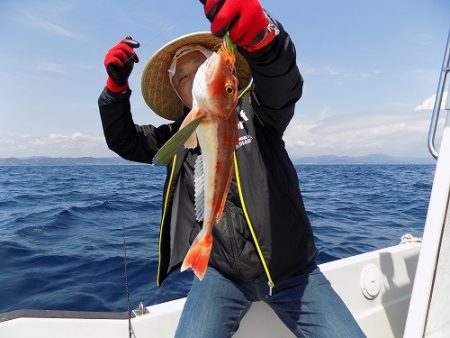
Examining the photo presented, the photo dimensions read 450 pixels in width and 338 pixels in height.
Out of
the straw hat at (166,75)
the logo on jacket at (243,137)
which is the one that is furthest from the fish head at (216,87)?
the straw hat at (166,75)

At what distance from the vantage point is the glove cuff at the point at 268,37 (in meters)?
1.64

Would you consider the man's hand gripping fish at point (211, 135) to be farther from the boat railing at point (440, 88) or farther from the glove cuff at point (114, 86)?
the boat railing at point (440, 88)

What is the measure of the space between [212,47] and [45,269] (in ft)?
15.2

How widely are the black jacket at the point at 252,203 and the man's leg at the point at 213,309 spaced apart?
105 millimetres

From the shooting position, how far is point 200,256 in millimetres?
1598

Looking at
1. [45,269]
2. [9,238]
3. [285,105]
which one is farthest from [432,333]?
[9,238]

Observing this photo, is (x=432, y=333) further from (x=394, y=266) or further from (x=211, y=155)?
(x=394, y=266)

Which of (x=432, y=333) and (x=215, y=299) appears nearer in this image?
(x=432, y=333)

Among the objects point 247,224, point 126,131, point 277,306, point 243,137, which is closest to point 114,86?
point 126,131

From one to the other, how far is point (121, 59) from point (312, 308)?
1995 millimetres

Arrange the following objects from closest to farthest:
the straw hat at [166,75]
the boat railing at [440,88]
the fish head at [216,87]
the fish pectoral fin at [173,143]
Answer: the fish pectoral fin at [173,143] < the fish head at [216,87] < the boat railing at [440,88] < the straw hat at [166,75]

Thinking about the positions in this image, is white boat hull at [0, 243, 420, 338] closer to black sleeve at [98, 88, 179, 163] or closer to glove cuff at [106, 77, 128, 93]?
black sleeve at [98, 88, 179, 163]

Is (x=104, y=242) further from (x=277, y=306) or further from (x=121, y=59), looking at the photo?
(x=121, y=59)

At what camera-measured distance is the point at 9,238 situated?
718cm
